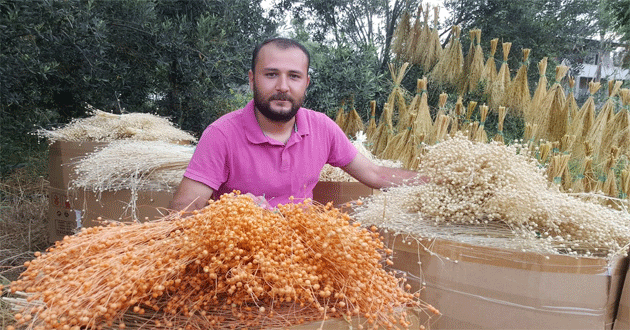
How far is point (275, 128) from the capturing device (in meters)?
2.00

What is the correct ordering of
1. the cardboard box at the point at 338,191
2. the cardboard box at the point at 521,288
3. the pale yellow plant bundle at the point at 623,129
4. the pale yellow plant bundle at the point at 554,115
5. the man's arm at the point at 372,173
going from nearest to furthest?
the cardboard box at the point at 521,288, the man's arm at the point at 372,173, the cardboard box at the point at 338,191, the pale yellow plant bundle at the point at 623,129, the pale yellow plant bundle at the point at 554,115

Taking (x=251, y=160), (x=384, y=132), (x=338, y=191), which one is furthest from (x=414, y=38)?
(x=251, y=160)

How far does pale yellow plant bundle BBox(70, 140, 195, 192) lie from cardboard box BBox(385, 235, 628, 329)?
6.67 ft

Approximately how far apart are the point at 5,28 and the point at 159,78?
1571 mm

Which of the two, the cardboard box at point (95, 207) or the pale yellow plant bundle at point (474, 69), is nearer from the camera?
the cardboard box at point (95, 207)

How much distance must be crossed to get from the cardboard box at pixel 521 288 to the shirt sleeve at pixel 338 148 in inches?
34.9

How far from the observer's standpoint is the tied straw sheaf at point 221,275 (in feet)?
2.99

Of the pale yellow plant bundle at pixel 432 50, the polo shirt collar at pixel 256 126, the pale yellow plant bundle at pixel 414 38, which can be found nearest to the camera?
the polo shirt collar at pixel 256 126

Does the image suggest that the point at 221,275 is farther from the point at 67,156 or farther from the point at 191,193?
the point at 67,156

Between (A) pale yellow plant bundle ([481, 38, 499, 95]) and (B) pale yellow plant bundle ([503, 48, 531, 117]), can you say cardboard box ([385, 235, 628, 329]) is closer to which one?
(B) pale yellow plant bundle ([503, 48, 531, 117])

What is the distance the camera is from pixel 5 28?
3449mm

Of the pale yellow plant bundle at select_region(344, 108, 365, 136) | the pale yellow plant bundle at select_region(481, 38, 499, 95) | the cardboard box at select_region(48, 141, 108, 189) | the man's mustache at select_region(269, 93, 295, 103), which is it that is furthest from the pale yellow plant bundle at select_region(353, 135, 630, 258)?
the pale yellow plant bundle at select_region(481, 38, 499, 95)

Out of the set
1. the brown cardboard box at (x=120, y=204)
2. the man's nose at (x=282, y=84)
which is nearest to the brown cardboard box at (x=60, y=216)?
the brown cardboard box at (x=120, y=204)

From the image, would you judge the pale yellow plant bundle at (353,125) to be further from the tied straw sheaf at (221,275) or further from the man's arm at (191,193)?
the tied straw sheaf at (221,275)
